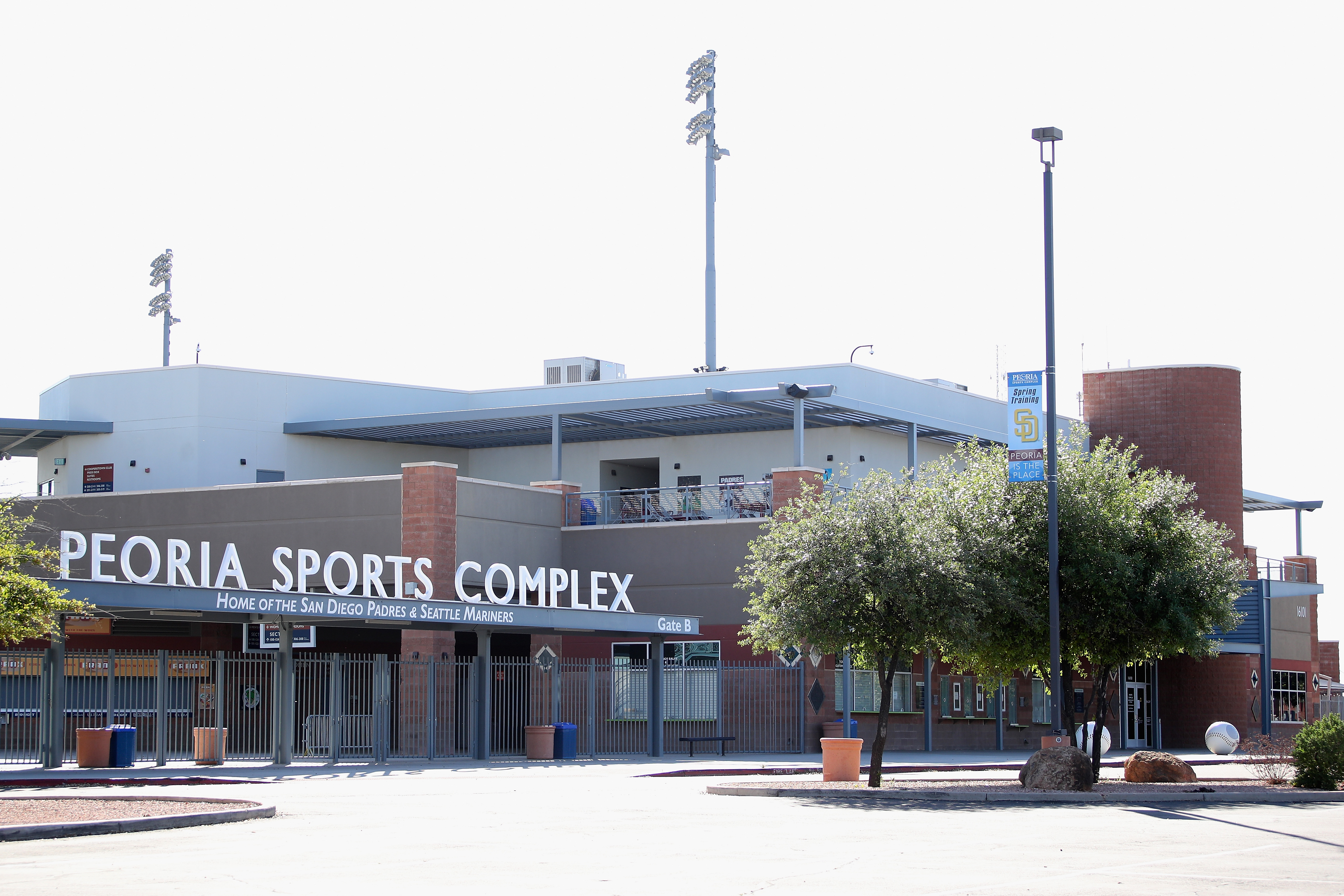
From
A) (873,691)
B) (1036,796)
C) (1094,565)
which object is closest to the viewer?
(1036,796)

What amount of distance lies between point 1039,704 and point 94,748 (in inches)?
1066

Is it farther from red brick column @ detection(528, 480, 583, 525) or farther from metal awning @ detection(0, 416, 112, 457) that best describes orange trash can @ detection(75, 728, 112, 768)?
metal awning @ detection(0, 416, 112, 457)

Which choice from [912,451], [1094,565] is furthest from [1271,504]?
[1094,565]

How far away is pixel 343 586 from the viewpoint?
3588 cm

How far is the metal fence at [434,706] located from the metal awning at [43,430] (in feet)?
26.2

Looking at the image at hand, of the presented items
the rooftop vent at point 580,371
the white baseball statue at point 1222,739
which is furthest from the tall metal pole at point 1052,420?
the rooftop vent at point 580,371

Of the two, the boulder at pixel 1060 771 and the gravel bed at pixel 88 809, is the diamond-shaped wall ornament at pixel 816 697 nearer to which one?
the boulder at pixel 1060 771

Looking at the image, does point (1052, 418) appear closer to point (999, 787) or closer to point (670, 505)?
point (999, 787)

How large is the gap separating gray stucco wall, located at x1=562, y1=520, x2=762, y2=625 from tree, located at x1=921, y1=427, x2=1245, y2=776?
980 cm

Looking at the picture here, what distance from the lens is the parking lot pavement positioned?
11680mm

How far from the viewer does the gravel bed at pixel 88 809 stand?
1635cm

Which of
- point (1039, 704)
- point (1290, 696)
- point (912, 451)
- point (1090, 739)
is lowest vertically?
point (1090, 739)

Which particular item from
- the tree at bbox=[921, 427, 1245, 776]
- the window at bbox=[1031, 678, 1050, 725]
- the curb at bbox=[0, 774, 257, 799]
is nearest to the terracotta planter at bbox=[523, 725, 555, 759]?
the curb at bbox=[0, 774, 257, 799]

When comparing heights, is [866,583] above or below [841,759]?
above
